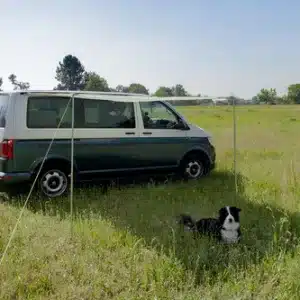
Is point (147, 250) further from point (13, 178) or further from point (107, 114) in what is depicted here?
point (107, 114)

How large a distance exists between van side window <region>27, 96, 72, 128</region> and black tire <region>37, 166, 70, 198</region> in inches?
30.0

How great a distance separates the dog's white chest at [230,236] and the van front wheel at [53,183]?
3.16 m

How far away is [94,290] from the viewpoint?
347 cm

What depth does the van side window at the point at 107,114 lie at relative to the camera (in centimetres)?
671

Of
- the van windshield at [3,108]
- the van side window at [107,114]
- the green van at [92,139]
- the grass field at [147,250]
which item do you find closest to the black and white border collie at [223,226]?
the grass field at [147,250]

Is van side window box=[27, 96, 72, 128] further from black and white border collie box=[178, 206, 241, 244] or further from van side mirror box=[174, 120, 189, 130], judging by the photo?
black and white border collie box=[178, 206, 241, 244]

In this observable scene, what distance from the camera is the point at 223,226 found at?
4539 millimetres

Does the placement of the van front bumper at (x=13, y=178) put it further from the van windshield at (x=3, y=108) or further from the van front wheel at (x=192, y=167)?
the van front wheel at (x=192, y=167)

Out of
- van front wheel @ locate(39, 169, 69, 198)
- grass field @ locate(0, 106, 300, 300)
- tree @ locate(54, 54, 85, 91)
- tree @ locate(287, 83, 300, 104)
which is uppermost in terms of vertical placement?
tree @ locate(54, 54, 85, 91)

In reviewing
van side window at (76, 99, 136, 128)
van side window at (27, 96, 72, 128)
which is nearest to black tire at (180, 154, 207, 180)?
van side window at (76, 99, 136, 128)

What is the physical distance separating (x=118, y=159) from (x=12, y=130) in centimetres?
195

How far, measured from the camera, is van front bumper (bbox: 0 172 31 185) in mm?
5998

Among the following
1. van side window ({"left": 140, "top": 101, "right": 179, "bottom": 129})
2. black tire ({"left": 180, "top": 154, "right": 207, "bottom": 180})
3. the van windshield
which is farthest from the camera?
black tire ({"left": 180, "top": 154, "right": 207, "bottom": 180})

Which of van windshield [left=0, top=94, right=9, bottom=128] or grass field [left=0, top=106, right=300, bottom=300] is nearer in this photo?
grass field [left=0, top=106, right=300, bottom=300]
